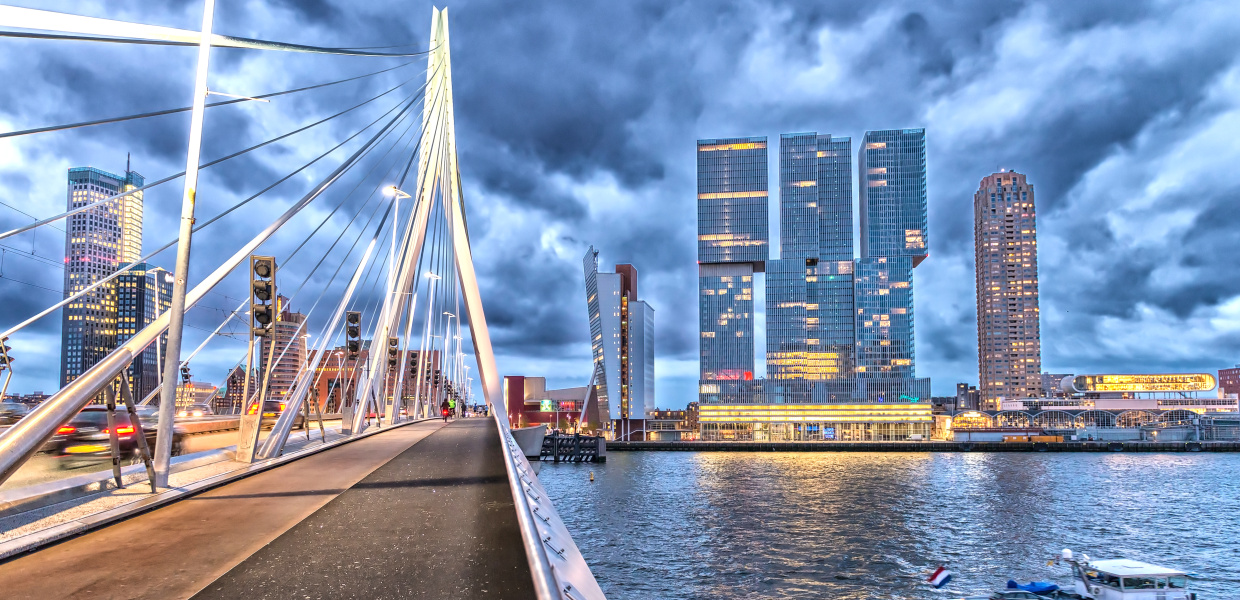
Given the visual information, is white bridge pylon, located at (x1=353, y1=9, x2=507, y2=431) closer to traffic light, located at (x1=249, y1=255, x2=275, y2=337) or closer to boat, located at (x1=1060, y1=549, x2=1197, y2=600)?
traffic light, located at (x1=249, y1=255, x2=275, y2=337)

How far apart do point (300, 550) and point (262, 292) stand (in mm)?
8316

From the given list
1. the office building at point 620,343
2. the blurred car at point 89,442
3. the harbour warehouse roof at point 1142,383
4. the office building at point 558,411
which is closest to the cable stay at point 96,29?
the blurred car at point 89,442

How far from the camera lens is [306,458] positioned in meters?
18.0

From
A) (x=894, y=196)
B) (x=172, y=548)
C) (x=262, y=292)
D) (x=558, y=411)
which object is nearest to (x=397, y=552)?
(x=172, y=548)

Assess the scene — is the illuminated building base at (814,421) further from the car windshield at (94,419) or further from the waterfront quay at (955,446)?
the car windshield at (94,419)

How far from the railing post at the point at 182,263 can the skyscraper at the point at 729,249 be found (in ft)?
523

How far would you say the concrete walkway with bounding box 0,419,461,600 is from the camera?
5840mm

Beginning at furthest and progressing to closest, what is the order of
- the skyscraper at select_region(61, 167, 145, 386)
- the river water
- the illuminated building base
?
the illuminated building base → the skyscraper at select_region(61, 167, 145, 386) → the river water

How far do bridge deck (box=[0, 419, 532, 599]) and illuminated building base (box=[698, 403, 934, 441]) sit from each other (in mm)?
140621

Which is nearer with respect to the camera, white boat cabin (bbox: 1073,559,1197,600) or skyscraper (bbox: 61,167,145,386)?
white boat cabin (bbox: 1073,559,1197,600)

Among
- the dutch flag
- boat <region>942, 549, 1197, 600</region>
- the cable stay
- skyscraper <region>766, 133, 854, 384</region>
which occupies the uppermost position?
skyscraper <region>766, 133, 854, 384</region>

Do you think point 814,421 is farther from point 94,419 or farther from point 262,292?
point 262,292

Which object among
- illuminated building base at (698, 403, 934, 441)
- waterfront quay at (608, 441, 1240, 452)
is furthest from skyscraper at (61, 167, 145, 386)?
illuminated building base at (698, 403, 934, 441)

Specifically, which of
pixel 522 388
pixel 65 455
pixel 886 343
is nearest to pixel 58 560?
pixel 65 455
